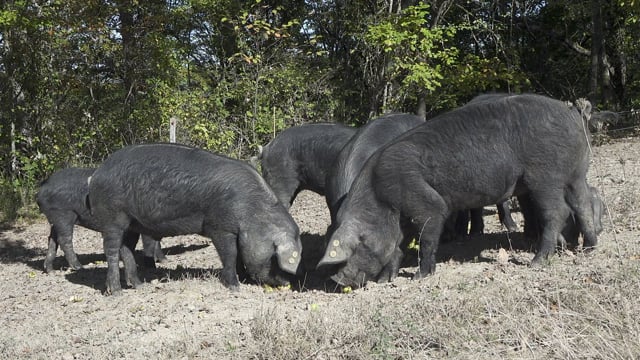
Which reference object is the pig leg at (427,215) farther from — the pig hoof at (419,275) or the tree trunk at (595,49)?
the tree trunk at (595,49)

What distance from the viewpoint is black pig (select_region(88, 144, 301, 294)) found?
827 centimetres

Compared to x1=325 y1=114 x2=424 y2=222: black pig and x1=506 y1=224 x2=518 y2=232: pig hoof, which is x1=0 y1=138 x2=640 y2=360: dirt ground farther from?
x1=325 y1=114 x2=424 y2=222: black pig

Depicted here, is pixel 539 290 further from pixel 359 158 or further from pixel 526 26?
pixel 526 26

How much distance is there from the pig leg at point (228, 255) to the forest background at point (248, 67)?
24.7ft

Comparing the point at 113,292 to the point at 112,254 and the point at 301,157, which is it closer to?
the point at 112,254

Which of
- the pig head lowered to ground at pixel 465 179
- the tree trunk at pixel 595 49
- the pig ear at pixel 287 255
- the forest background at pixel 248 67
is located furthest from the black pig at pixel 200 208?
the tree trunk at pixel 595 49

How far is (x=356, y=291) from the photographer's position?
303 inches

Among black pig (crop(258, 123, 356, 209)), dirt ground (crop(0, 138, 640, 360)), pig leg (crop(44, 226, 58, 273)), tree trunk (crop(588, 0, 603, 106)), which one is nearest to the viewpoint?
dirt ground (crop(0, 138, 640, 360))

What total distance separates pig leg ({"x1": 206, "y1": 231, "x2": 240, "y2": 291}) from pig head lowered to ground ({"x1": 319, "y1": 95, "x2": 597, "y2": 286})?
113 centimetres

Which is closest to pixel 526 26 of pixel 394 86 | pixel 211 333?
pixel 394 86

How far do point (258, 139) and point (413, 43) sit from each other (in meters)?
4.29

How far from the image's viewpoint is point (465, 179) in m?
7.85

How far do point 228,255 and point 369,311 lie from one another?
246 cm

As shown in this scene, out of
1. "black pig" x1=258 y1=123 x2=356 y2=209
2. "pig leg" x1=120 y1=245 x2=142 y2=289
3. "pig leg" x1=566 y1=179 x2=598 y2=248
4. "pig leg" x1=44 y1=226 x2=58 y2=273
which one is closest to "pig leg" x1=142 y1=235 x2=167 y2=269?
"pig leg" x1=120 y1=245 x2=142 y2=289
